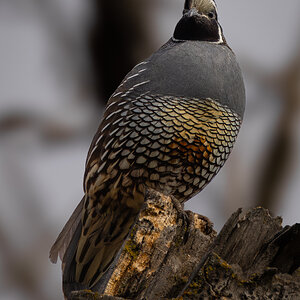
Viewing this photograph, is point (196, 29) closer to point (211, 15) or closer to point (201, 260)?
point (211, 15)

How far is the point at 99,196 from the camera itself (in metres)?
4.31

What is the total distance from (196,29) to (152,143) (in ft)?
3.41

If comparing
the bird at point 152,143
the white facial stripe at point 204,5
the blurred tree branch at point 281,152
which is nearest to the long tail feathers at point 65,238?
the bird at point 152,143

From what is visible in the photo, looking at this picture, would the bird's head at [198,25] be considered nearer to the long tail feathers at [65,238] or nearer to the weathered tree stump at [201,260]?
the long tail feathers at [65,238]

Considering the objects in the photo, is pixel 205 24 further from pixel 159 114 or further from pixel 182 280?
pixel 182 280

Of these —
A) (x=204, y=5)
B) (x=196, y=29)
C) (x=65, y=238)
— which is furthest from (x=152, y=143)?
(x=204, y=5)

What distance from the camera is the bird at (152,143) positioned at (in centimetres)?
407

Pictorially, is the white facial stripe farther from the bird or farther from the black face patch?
the bird

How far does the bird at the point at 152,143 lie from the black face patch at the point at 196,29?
0.13 metres

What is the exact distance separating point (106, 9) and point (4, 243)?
2.17 m

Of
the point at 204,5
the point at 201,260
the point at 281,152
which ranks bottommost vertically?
the point at 281,152

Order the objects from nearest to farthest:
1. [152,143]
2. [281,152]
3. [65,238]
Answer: [152,143]
[65,238]
[281,152]

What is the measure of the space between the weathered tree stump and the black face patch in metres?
1.82

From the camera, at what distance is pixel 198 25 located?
Answer: 4.67 m
